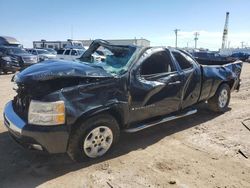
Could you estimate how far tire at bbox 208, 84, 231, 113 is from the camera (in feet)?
22.6

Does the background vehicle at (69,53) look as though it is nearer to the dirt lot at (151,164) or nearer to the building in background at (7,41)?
the building in background at (7,41)

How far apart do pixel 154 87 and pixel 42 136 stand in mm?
2118

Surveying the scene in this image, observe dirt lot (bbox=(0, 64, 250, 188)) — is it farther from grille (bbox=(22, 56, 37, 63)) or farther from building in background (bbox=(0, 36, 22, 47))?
building in background (bbox=(0, 36, 22, 47))

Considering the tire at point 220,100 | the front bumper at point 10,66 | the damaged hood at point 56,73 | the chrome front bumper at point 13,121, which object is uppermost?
the damaged hood at point 56,73

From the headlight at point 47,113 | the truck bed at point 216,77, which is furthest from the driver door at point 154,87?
the headlight at point 47,113

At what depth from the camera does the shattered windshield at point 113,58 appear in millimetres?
4661

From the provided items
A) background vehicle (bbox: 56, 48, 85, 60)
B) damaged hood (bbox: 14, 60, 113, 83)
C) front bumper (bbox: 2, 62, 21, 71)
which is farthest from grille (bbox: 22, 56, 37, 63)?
damaged hood (bbox: 14, 60, 113, 83)

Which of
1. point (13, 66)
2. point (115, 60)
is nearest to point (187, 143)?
point (115, 60)

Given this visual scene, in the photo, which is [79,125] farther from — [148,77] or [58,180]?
[148,77]

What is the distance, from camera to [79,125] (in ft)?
12.9

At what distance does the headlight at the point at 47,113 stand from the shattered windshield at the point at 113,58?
1.17 m

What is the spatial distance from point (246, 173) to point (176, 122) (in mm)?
2427

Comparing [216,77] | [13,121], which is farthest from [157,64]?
[13,121]

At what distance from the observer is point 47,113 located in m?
3.64
